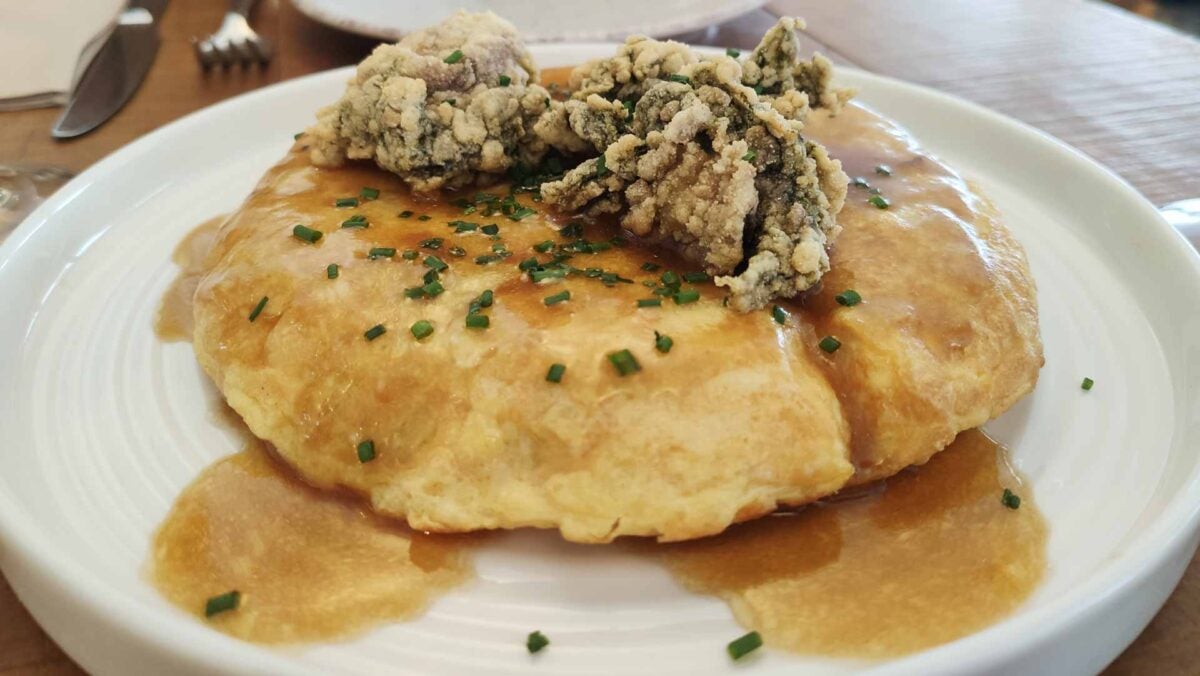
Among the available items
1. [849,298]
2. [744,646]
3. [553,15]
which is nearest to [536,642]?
[744,646]

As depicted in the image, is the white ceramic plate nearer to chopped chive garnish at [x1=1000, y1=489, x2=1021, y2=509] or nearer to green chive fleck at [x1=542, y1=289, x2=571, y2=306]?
green chive fleck at [x1=542, y1=289, x2=571, y2=306]

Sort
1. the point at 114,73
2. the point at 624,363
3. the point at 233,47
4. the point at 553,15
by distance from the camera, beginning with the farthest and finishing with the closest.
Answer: the point at 553,15, the point at 233,47, the point at 114,73, the point at 624,363

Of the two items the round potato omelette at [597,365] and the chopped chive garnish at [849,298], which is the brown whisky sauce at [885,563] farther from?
the chopped chive garnish at [849,298]

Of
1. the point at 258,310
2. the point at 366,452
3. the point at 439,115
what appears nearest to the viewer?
the point at 366,452

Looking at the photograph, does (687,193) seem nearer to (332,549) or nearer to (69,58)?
(332,549)

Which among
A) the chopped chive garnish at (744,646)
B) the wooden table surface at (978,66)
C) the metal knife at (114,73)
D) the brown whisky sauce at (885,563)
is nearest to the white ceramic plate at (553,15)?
the wooden table surface at (978,66)

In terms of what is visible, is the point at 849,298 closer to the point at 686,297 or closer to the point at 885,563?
the point at 686,297
